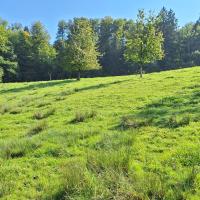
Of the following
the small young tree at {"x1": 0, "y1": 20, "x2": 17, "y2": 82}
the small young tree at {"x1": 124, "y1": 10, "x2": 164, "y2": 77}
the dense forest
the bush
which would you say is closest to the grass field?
the bush

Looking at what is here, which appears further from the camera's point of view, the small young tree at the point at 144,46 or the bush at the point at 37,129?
the small young tree at the point at 144,46

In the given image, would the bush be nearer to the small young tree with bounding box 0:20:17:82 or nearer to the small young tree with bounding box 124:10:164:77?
the small young tree with bounding box 124:10:164:77

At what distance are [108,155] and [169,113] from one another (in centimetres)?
777

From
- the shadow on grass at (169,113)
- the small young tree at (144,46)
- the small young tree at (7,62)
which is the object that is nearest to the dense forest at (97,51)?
the small young tree at (7,62)

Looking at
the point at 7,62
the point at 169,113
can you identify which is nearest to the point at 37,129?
the point at 169,113

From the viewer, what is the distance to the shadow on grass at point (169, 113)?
15.8 metres

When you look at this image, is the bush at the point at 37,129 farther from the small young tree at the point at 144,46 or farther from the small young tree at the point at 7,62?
the small young tree at the point at 7,62

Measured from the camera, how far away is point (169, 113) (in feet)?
59.0

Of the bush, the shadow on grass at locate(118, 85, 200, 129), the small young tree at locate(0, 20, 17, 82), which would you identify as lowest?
the bush

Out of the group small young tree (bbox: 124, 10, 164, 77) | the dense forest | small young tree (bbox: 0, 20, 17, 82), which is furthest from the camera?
the dense forest

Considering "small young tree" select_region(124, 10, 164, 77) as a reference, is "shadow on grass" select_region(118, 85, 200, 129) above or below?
below

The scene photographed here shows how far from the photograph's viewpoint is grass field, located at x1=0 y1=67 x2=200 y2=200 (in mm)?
9461

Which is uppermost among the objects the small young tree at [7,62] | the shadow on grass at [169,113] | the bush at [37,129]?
the small young tree at [7,62]

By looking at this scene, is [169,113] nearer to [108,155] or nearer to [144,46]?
[108,155]
